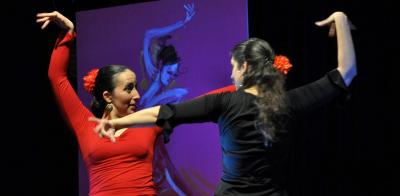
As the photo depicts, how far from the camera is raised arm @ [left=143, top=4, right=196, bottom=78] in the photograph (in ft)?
11.0

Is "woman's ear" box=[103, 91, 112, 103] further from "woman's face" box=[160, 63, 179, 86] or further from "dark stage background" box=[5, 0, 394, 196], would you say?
"dark stage background" box=[5, 0, 394, 196]

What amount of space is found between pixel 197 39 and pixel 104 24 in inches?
28.4

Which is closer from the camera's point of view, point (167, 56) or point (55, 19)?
point (55, 19)

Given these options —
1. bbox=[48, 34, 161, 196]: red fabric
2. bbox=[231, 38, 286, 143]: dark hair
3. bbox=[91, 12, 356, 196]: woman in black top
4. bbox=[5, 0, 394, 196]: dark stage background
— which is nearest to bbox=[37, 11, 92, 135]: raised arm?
bbox=[48, 34, 161, 196]: red fabric

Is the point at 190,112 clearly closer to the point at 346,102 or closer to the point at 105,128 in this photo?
the point at 105,128

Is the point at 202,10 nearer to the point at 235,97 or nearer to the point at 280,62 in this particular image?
the point at 280,62

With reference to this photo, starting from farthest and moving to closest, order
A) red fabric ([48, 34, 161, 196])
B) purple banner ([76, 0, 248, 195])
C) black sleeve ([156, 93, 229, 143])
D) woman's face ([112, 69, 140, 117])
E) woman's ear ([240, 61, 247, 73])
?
purple banner ([76, 0, 248, 195]) < woman's face ([112, 69, 140, 117]) < red fabric ([48, 34, 161, 196]) < woman's ear ([240, 61, 247, 73]) < black sleeve ([156, 93, 229, 143])

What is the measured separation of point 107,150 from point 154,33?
1.36 meters

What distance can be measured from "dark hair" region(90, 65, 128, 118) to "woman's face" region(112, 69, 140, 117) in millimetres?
25

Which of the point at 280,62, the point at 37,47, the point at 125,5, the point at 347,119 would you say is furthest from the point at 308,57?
the point at 37,47

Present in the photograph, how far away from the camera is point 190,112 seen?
1623 mm

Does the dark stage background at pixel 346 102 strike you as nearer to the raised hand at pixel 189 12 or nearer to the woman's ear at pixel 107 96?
the raised hand at pixel 189 12

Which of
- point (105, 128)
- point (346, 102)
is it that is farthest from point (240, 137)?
point (346, 102)

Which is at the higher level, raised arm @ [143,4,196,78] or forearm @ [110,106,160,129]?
raised arm @ [143,4,196,78]
